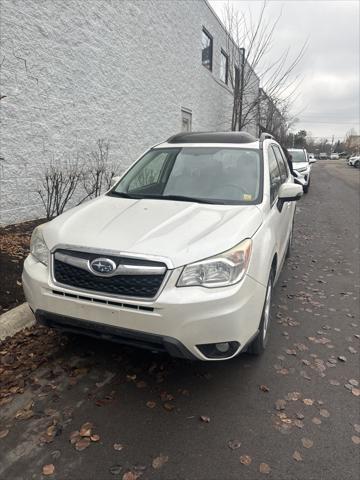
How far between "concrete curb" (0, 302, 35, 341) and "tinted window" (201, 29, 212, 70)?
16.2 m

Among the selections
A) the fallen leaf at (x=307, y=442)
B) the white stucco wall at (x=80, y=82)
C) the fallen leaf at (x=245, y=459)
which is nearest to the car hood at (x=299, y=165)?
the white stucco wall at (x=80, y=82)

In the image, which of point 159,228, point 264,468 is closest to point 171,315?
point 159,228

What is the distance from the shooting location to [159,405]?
2.70m

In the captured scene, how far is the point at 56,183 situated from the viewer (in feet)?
22.1

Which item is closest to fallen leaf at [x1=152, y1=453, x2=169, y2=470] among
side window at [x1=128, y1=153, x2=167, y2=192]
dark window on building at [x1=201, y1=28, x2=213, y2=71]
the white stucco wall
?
side window at [x1=128, y1=153, x2=167, y2=192]

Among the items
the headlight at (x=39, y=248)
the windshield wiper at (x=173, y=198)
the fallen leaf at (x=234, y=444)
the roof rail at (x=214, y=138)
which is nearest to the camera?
the fallen leaf at (x=234, y=444)

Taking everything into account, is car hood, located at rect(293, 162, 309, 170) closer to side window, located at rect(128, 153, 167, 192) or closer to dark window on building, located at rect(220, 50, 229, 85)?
dark window on building, located at rect(220, 50, 229, 85)

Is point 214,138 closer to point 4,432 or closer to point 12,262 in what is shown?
point 12,262

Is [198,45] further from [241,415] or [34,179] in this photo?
[241,415]

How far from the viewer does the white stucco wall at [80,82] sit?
21.0 ft

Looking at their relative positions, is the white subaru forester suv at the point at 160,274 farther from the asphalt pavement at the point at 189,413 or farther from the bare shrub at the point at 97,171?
the bare shrub at the point at 97,171

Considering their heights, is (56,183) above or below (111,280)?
above

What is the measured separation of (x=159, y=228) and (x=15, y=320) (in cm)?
187

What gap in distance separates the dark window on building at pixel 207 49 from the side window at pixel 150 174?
14.7 m
